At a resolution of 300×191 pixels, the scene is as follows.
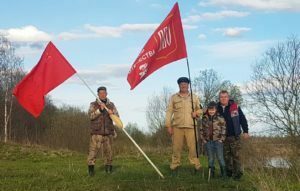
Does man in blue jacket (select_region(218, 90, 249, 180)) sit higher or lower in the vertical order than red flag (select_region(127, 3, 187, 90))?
lower

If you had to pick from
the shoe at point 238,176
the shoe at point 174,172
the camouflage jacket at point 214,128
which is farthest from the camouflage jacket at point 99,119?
the shoe at point 238,176

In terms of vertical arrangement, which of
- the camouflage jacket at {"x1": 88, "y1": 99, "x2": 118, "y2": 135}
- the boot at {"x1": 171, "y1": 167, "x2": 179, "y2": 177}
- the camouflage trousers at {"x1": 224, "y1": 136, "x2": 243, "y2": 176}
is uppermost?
the camouflage jacket at {"x1": 88, "y1": 99, "x2": 118, "y2": 135}

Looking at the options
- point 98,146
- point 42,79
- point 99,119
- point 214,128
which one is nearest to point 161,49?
point 214,128

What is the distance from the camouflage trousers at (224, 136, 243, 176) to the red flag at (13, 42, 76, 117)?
A: 13.8 ft

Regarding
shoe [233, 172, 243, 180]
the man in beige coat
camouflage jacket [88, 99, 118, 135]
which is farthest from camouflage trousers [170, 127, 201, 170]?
camouflage jacket [88, 99, 118, 135]

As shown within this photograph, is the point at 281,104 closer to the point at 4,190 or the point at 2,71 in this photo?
the point at 2,71

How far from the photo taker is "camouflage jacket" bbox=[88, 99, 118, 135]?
1173cm

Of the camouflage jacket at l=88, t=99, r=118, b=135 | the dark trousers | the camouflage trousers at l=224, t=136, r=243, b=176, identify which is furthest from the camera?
the camouflage jacket at l=88, t=99, r=118, b=135

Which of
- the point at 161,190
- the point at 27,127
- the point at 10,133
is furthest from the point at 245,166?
the point at 27,127

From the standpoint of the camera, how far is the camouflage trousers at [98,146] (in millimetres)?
11758

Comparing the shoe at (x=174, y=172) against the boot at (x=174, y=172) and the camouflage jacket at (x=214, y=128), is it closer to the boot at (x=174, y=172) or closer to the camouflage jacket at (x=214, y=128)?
the boot at (x=174, y=172)

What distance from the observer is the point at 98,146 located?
38.8 ft

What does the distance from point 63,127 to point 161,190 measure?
3723 centimetres

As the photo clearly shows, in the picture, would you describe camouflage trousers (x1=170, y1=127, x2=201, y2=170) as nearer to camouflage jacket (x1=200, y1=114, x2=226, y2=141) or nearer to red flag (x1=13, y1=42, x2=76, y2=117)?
camouflage jacket (x1=200, y1=114, x2=226, y2=141)
